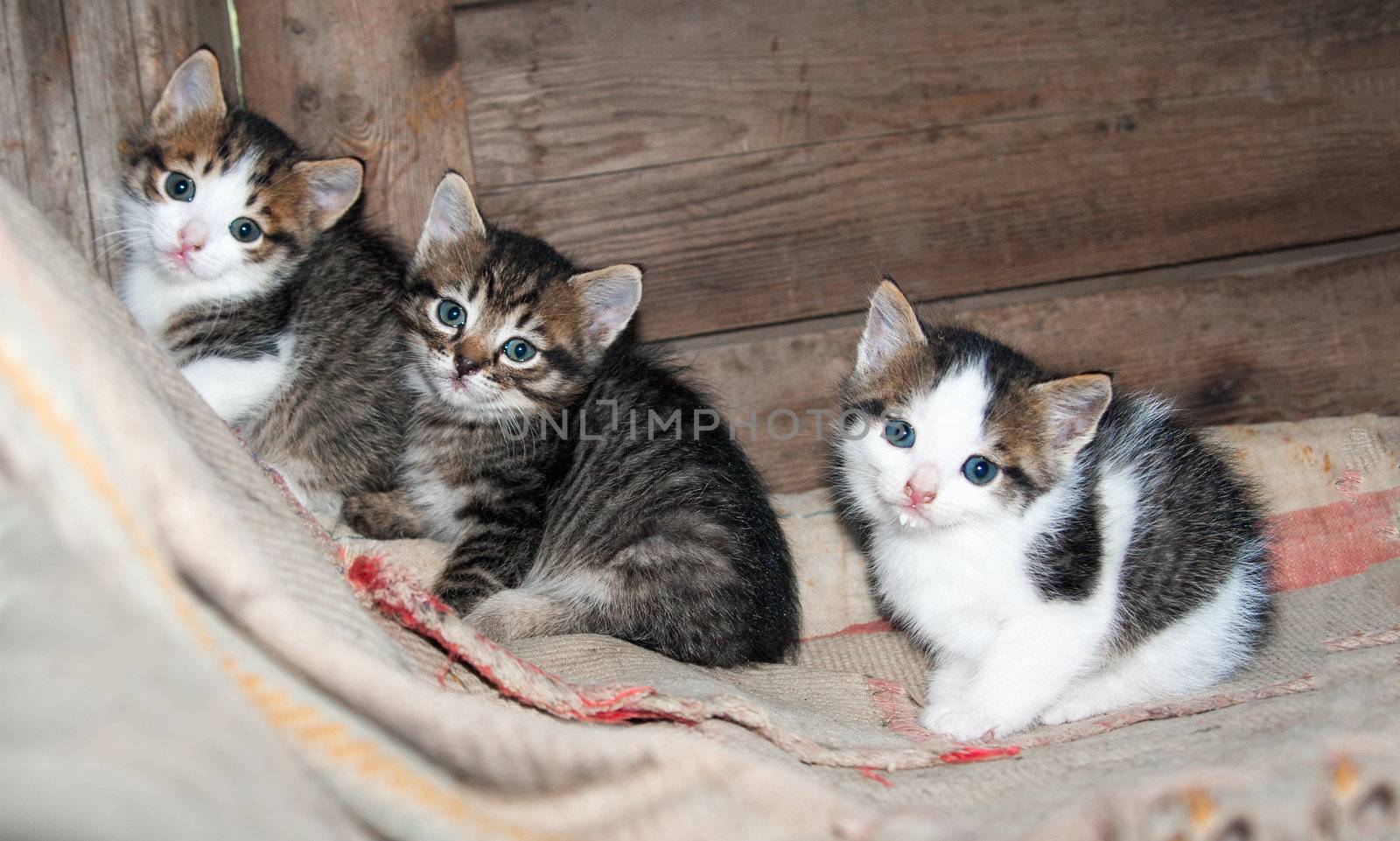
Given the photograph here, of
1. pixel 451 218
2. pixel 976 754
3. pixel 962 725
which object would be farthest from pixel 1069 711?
pixel 451 218

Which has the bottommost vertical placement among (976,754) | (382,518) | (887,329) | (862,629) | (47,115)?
(862,629)

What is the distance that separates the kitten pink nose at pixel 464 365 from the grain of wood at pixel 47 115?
90 cm

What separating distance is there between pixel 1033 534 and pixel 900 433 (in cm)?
31

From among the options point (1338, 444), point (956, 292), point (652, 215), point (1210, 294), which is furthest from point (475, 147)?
point (1338, 444)

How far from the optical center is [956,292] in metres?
2.89

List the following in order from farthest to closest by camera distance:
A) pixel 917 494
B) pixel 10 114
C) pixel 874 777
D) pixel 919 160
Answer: pixel 919 160
pixel 10 114
pixel 917 494
pixel 874 777

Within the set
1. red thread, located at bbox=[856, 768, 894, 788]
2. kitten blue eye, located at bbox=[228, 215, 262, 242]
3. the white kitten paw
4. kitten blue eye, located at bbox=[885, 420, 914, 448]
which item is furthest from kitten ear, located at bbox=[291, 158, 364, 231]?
the white kitten paw

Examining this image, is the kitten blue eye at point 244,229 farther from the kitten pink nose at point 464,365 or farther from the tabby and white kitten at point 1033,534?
the tabby and white kitten at point 1033,534

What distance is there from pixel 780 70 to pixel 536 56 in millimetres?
611

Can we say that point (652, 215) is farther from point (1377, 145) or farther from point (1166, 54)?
point (1377, 145)

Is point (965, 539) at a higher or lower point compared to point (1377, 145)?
lower

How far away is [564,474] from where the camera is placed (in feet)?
7.88

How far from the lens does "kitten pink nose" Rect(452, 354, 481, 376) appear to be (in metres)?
2.30

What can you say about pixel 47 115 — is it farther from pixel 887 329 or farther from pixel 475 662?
pixel 887 329
